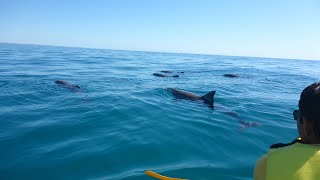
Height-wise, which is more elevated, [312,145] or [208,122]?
[312,145]

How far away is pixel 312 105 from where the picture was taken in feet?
9.52

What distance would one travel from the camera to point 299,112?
123 inches

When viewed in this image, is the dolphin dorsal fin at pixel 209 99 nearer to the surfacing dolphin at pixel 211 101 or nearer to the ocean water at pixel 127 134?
the surfacing dolphin at pixel 211 101

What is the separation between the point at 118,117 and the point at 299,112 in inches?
362

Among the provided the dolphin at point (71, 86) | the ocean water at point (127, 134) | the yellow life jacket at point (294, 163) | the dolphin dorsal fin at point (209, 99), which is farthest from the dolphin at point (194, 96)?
the yellow life jacket at point (294, 163)

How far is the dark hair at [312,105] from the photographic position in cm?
288

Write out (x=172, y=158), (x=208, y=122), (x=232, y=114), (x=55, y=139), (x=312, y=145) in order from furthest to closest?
(x=232, y=114) → (x=208, y=122) → (x=55, y=139) → (x=172, y=158) → (x=312, y=145)

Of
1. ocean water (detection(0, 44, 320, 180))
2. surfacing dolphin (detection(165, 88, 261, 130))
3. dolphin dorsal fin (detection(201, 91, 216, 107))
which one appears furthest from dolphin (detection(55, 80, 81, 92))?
dolphin dorsal fin (detection(201, 91, 216, 107))

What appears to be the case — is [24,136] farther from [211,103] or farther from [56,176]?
[211,103]

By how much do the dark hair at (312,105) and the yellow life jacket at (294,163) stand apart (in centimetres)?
27

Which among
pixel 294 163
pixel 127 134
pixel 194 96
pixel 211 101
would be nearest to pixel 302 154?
pixel 294 163

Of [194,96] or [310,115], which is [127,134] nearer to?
[194,96]

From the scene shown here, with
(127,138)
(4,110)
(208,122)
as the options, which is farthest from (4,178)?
(208,122)

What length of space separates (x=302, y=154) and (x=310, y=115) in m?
0.46
